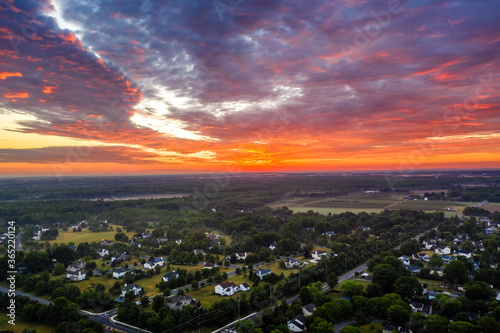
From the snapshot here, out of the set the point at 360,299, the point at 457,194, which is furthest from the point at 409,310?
the point at 457,194

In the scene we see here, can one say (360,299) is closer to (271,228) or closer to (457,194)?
(271,228)

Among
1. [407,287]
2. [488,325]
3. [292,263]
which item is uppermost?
[488,325]

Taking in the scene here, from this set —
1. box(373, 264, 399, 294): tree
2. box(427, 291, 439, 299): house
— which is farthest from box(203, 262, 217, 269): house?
box(427, 291, 439, 299): house

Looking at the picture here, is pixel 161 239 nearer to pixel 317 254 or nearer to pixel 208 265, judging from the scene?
pixel 208 265

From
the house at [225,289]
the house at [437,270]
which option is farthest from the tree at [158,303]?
the house at [437,270]

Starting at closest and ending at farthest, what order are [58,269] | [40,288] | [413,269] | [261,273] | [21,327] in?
1. [21,327]
2. [40,288]
3. [261,273]
4. [413,269]
5. [58,269]

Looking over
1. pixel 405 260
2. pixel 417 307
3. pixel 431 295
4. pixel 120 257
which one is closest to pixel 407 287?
pixel 417 307

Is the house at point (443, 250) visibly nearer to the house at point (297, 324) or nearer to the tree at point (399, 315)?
the tree at point (399, 315)
